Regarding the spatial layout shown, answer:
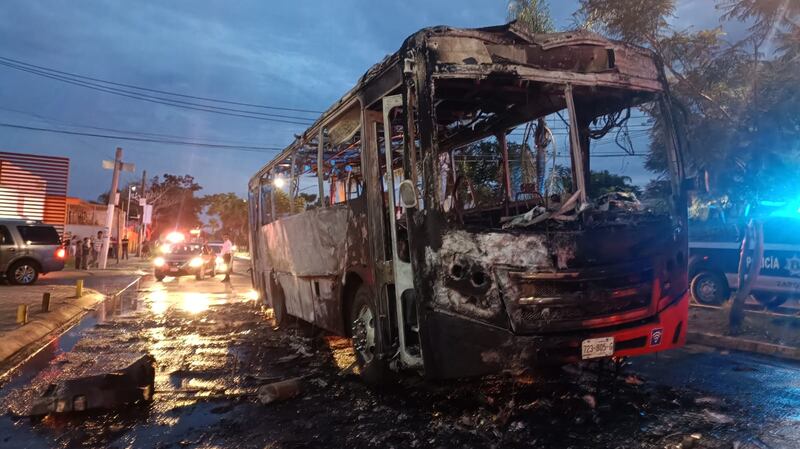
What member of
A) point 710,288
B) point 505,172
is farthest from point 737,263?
point 505,172

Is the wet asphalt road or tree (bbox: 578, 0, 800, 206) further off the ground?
tree (bbox: 578, 0, 800, 206)

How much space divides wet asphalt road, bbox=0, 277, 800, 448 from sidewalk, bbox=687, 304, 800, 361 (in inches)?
15.3

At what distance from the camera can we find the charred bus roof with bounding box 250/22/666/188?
4250 mm

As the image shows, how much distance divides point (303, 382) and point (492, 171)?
11.2ft

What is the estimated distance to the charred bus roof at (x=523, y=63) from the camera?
4.25 m

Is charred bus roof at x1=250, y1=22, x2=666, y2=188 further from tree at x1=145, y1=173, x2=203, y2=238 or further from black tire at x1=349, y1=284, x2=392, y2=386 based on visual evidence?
tree at x1=145, y1=173, x2=203, y2=238

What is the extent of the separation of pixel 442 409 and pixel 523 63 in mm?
3084

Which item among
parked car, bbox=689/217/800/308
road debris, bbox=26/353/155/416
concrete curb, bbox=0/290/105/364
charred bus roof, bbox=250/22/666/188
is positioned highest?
charred bus roof, bbox=250/22/666/188

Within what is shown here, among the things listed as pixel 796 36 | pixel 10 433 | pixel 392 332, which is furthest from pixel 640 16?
pixel 10 433

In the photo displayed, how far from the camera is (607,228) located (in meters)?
4.21

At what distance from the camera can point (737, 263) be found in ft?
35.1

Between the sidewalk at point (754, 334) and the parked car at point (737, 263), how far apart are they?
1.05m

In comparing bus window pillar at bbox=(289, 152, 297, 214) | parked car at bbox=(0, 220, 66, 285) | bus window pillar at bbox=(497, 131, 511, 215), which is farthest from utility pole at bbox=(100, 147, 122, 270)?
bus window pillar at bbox=(497, 131, 511, 215)

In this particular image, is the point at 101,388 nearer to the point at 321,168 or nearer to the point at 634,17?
the point at 321,168
